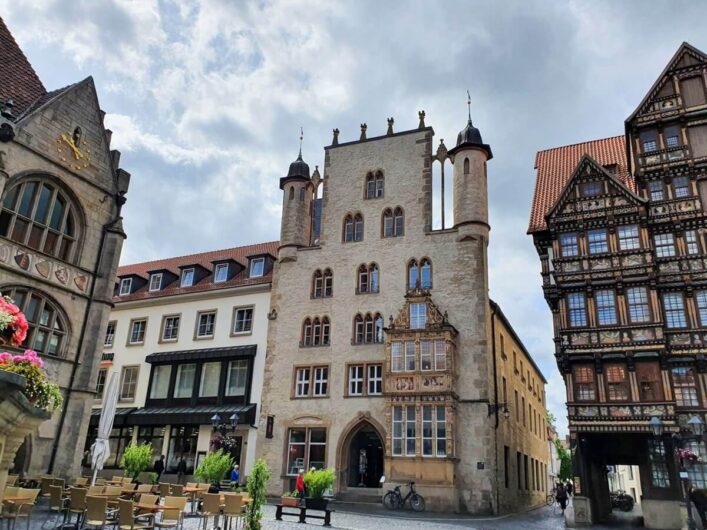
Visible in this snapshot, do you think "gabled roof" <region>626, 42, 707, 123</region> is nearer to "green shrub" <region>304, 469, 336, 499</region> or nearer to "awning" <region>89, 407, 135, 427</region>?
"green shrub" <region>304, 469, 336, 499</region>

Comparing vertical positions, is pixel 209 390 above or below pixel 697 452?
above

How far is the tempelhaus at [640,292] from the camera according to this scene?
77.0ft

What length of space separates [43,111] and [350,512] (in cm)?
1929

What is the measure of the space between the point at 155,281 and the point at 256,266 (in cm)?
791

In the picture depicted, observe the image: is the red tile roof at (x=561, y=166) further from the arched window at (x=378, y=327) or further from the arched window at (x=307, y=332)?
the arched window at (x=307, y=332)

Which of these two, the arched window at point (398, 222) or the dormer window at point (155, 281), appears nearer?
the arched window at point (398, 222)

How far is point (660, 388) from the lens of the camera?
23.5 m

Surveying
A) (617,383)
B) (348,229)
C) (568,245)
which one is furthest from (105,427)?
(568,245)

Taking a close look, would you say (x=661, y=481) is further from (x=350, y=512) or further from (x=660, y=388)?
(x=350, y=512)

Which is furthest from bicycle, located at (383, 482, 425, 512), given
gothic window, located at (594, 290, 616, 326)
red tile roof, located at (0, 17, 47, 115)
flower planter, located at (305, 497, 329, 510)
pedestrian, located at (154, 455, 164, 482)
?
red tile roof, located at (0, 17, 47, 115)

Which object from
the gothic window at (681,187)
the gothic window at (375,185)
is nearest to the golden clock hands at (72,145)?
the gothic window at (375,185)

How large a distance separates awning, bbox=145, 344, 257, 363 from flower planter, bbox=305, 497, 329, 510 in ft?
46.0

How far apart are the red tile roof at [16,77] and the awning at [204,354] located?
1612cm

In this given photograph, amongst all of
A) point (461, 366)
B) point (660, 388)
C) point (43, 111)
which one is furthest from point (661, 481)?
point (43, 111)
